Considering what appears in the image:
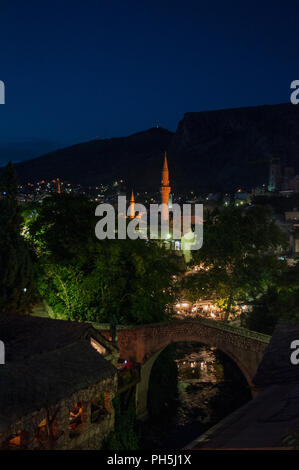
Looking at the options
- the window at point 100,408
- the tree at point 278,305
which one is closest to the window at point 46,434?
the window at point 100,408

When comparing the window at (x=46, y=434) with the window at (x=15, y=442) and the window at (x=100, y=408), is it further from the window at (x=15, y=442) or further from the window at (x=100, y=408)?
the window at (x=100, y=408)

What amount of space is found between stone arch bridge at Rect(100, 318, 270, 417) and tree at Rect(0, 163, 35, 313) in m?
5.03

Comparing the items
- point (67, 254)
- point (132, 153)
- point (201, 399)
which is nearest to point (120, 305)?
point (67, 254)

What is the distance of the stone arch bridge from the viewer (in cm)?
1638

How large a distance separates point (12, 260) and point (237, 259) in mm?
11350

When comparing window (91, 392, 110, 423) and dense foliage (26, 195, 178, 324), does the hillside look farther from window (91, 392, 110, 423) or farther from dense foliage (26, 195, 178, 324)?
window (91, 392, 110, 423)

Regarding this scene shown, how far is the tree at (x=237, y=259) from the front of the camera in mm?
21906

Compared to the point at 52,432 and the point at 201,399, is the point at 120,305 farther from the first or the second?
the point at 52,432

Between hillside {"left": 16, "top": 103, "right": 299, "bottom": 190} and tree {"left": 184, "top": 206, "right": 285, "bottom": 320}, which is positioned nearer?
tree {"left": 184, "top": 206, "right": 285, "bottom": 320}

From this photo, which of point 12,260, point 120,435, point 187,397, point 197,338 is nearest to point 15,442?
point 120,435

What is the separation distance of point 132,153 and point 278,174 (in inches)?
3419

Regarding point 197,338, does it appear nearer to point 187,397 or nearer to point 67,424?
point 187,397

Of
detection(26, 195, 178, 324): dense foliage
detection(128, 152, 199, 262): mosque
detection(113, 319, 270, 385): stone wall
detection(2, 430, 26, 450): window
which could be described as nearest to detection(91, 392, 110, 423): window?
detection(2, 430, 26, 450): window

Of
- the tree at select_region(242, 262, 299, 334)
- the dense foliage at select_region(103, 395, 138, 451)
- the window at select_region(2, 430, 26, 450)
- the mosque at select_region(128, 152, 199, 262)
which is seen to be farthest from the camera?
A: the mosque at select_region(128, 152, 199, 262)
